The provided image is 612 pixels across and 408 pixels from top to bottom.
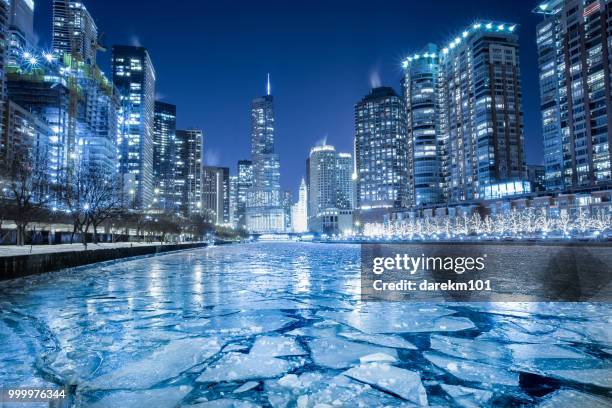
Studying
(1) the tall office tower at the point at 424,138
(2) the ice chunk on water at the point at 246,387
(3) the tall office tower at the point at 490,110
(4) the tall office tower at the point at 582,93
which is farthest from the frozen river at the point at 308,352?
(1) the tall office tower at the point at 424,138

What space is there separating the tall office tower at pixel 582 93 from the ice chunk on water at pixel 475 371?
106803 mm

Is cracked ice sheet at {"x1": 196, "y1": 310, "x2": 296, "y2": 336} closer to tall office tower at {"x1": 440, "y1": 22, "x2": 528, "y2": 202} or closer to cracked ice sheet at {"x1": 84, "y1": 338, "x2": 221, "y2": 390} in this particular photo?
cracked ice sheet at {"x1": 84, "y1": 338, "x2": 221, "y2": 390}

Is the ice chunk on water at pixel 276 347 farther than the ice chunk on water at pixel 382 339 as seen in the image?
No

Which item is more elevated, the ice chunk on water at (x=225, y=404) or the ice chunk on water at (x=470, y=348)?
the ice chunk on water at (x=225, y=404)

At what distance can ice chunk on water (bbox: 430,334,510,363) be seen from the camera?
6094 mm

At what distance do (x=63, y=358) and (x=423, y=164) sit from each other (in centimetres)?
17021

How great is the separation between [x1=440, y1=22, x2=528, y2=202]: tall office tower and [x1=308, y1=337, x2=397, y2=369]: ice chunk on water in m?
139

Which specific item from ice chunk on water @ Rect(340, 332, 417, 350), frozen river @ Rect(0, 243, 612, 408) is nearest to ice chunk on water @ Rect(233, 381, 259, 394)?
frozen river @ Rect(0, 243, 612, 408)

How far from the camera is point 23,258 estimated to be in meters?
17.3

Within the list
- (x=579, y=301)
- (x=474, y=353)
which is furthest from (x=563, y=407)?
(x=579, y=301)

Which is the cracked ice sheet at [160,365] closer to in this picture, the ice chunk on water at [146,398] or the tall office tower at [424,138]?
the ice chunk on water at [146,398]

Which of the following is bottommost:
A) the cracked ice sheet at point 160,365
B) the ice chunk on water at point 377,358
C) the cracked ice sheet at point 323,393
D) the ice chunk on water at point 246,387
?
the ice chunk on water at point 377,358

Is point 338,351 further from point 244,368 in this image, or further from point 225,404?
point 225,404

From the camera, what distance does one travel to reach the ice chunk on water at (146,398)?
4395 mm
